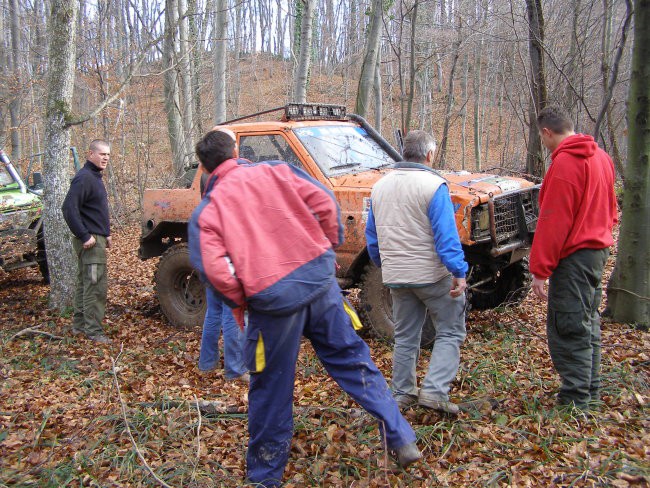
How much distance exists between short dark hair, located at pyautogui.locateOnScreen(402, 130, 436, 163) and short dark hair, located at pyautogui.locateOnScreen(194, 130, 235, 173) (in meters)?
1.16

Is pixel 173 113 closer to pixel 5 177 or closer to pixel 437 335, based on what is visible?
pixel 5 177

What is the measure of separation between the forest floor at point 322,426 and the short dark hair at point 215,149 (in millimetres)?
1566

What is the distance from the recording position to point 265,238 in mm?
2717

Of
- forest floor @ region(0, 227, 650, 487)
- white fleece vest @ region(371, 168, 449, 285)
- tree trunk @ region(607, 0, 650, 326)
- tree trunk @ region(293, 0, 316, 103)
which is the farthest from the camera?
tree trunk @ region(293, 0, 316, 103)

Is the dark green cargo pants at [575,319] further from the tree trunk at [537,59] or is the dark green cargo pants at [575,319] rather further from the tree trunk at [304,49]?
the tree trunk at [304,49]

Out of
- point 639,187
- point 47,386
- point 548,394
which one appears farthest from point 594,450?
point 47,386

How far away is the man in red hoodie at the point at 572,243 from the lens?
335 cm

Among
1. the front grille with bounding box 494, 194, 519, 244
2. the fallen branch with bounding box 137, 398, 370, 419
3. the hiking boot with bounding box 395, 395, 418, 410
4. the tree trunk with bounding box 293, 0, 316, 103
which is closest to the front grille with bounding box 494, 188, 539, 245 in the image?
the front grille with bounding box 494, 194, 519, 244

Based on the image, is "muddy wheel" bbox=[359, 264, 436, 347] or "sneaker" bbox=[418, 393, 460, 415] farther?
"muddy wheel" bbox=[359, 264, 436, 347]

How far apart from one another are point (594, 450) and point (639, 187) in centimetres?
270

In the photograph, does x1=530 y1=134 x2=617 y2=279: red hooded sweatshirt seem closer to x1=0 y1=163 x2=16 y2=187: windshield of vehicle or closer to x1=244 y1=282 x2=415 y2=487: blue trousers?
x1=244 y1=282 x2=415 y2=487: blue trousers

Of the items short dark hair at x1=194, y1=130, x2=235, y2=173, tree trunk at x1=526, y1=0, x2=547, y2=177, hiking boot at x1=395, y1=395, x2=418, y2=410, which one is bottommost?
hiking boot at x1=395, y1=395, x2=418, y2=410

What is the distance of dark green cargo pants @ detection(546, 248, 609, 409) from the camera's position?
134 inches

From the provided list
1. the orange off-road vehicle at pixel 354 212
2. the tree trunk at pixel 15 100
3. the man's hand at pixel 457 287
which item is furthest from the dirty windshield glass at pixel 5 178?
the man's hand at pixel 457 287
